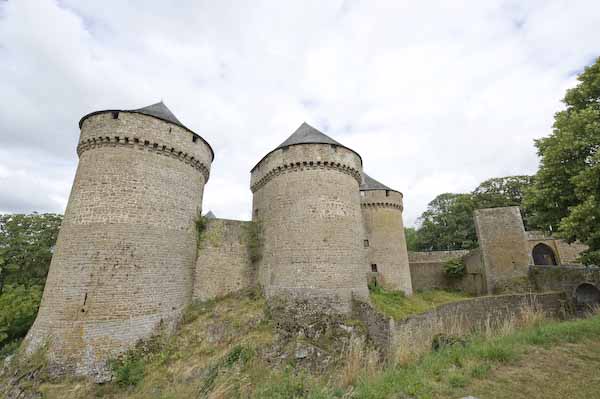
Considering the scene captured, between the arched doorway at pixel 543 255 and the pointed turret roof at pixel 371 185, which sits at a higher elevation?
the pointed turret roof at pixel 371 185

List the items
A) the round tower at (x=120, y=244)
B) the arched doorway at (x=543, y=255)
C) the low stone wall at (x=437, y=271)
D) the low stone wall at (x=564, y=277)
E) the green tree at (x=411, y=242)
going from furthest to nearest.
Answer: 1. the green tree at (x=411, y=242)
2. the arched doorway at (x=543, y=255)
3. the low stone wall at (x=437, y=271)
4. the low stone wall at (x=564, y=277)
5. the round tower at (x=120, y=244)

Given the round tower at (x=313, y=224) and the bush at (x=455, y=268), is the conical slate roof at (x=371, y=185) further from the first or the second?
the bush at (x=455, y=268)

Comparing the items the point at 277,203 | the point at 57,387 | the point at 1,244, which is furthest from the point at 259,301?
the point at 1,244

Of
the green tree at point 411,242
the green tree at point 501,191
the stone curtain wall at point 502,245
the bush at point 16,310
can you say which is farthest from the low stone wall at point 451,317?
the green tree at point 411,242

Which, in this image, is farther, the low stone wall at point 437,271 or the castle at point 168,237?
the low stone wall at point 437,271

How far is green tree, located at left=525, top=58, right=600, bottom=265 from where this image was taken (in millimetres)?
6668

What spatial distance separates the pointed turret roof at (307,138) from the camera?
37.9ft

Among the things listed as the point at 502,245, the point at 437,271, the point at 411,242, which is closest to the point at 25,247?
the point at 502,245

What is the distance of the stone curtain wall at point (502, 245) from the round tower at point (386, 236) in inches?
188

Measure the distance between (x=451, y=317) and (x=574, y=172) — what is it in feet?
20.8

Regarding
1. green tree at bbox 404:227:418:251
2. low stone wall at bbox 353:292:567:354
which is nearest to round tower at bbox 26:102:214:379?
low stone wall at bbox 353:292:567:354

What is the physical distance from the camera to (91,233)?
8.45 m

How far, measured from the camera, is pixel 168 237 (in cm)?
957

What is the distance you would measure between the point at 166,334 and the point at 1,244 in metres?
12.9
